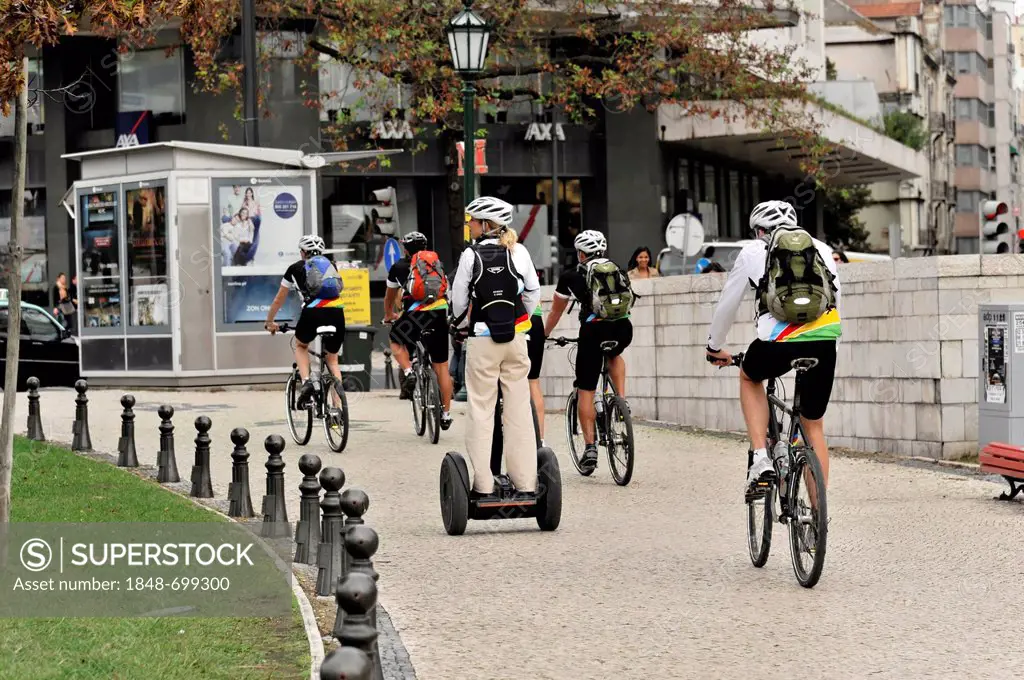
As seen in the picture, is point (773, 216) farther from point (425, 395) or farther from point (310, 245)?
point (425, 395)

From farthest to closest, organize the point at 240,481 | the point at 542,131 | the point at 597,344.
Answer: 1. the point at 542,131
2. the point at 597,344
3. the point at 240,481

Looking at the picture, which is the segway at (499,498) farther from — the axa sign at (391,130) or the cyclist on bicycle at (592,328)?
the axa sign at (391,130)

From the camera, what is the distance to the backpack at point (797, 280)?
7.75m

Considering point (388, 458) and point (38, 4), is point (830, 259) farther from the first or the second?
point (388, 458)

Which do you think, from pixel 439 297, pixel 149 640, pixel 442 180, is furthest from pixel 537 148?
pixel 149 640

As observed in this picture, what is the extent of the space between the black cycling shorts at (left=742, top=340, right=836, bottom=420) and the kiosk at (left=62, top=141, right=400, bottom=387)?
15.2m

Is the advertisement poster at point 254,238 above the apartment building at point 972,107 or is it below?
below

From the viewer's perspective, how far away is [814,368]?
26.1 ft

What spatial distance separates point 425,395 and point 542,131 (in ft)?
81.9

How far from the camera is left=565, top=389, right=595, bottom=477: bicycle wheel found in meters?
12.6

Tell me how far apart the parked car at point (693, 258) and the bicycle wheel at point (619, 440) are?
15146mm

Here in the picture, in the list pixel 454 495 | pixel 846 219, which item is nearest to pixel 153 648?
pixel 454 495

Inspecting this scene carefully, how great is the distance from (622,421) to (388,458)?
276cm

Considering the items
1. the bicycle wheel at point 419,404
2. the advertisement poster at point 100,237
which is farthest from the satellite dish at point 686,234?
the bicycle wheel at point 419,404
